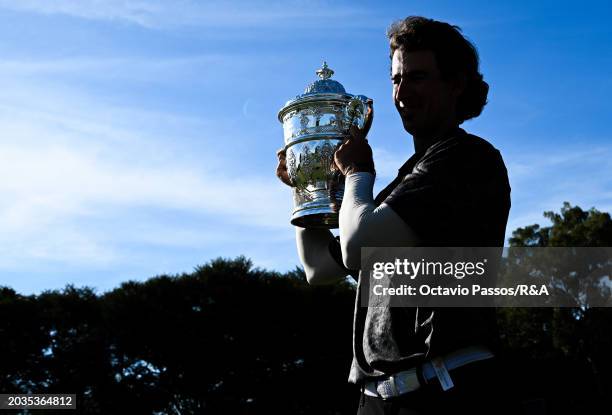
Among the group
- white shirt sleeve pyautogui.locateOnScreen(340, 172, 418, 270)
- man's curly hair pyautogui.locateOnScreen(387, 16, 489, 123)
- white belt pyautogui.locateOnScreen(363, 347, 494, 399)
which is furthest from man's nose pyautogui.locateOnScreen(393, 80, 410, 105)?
white belt pyautogui.locateOnScreen(363, 347, 494, 399)

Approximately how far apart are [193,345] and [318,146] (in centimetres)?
3179

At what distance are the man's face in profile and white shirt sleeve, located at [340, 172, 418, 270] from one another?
1.53 ft

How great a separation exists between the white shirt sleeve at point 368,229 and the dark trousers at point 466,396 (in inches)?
18.8

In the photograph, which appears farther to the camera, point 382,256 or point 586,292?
point 586,292

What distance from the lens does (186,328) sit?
35.1 metres

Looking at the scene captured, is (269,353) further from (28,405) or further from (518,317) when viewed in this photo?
(518,317)

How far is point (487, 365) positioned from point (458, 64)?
1.21 metres

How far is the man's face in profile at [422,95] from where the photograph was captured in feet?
10.2

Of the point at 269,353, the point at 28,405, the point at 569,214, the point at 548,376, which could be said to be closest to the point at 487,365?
the point at 28,405

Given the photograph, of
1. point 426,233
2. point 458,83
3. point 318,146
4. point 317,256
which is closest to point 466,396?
point 426,233

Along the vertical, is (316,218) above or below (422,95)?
below

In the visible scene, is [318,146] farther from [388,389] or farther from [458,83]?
[388,389]

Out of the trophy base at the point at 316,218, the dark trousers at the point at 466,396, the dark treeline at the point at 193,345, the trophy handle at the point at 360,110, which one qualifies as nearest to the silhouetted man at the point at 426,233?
the dark trousers at the point at 466,396

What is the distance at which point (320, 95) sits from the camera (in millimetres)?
3885
